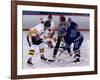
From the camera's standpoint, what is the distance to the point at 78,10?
75.4 inches

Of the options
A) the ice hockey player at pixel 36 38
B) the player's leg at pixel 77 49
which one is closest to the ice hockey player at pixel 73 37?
the player's leg at pixel 77 49

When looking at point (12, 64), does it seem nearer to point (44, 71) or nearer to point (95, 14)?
point (44, 71)

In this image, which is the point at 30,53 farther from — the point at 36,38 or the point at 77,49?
the point at 77,49

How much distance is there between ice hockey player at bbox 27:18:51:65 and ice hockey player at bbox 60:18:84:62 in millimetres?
178

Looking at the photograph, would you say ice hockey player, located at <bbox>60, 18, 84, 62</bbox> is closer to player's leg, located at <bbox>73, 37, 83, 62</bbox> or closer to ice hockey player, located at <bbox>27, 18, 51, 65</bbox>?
player's leg, located at <bbox>73, 37, 83, 62</bbox>

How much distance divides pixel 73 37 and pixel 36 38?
0.35m

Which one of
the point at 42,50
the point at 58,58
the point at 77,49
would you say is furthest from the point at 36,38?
the point at 77,49

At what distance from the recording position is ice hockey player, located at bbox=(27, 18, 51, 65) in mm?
1777

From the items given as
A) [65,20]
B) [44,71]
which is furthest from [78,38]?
[44,71]

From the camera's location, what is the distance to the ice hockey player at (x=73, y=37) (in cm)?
188

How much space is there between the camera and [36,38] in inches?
70.8

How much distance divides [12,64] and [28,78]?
0.61 feet

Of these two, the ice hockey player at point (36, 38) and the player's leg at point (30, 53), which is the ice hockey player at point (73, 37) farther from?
the player's leg at point (30, 53)

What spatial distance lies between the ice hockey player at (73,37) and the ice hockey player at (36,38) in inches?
7.0
